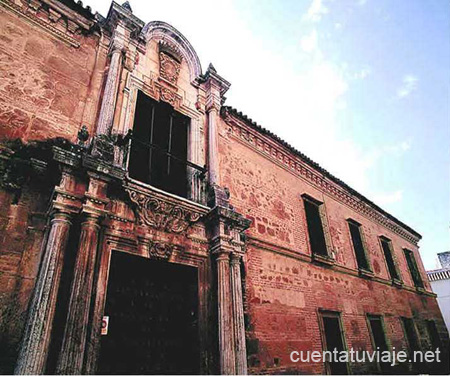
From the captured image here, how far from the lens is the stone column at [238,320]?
4.48 metres

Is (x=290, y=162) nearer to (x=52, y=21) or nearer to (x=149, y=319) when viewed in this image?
(x=149, y=319)

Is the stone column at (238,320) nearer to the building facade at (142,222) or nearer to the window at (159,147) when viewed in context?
the building facade at (142,222)

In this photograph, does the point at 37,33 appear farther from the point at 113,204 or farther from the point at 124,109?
the point at 113,204

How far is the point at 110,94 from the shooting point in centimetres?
511

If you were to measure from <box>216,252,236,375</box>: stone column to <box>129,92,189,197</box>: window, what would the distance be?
165cm

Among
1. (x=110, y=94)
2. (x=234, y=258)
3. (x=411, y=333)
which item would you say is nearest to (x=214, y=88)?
(x=110, y=94)

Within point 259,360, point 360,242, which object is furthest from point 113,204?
point 360,242

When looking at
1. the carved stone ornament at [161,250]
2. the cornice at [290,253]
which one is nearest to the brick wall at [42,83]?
the carved stone ornament at [161,250]

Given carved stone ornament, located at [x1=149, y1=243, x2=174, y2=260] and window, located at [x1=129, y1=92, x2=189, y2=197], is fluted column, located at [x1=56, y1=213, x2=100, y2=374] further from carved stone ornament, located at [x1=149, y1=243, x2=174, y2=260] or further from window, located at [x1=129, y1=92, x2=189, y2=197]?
window, located at [x1=129, y1=92, x2=189, y2=197]

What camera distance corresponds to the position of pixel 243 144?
25.8ft

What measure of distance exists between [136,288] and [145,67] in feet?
15.3

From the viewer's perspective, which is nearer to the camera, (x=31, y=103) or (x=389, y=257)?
(x=31, y=103)

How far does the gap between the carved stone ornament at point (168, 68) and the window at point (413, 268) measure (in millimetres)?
14166

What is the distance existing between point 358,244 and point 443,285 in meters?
22.0
